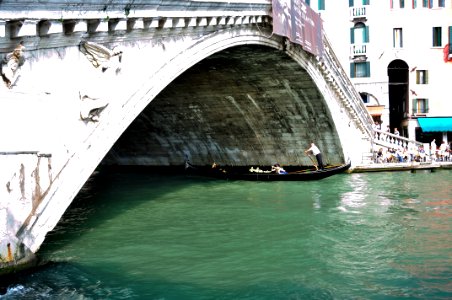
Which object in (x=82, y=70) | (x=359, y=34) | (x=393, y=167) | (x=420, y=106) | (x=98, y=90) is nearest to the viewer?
(x=82, y=70)

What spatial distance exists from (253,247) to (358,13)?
15.8 m

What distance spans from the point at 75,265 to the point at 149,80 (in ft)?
8.06

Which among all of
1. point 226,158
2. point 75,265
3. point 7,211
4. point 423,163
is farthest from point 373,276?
point 226,158

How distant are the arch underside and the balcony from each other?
22.3 feet

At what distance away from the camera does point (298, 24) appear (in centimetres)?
1217

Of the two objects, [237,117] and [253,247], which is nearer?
[253,247]

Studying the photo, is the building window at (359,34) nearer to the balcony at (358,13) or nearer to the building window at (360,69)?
the balcony at (358,13)

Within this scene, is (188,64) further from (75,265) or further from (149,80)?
(75,265)

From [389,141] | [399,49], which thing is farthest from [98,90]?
[399,49]

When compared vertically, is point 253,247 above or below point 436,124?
below

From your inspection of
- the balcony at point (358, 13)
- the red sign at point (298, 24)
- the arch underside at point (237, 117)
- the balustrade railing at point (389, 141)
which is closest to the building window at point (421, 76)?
the balcony at point (358, 13)

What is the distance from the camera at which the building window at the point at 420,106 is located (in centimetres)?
2117

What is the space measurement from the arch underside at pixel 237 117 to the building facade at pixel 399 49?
19.1ft

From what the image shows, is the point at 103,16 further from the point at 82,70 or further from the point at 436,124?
the point at 436,124
